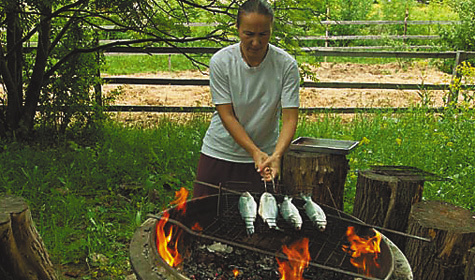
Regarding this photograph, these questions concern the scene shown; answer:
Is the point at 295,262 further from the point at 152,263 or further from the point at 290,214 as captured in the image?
the point at 152,263

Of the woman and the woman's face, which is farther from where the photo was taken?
the woman

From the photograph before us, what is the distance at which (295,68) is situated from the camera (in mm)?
2934

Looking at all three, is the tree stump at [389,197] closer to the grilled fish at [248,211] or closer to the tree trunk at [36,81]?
the grilled fish at [248,211]

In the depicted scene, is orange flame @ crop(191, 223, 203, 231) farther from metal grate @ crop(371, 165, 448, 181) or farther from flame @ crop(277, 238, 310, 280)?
metal grate @ crop(371, 165, 448, 181)

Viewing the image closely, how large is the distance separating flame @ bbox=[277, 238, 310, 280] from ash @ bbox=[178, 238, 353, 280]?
0.55 feet

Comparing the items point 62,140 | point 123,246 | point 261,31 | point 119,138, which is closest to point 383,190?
point 261,31

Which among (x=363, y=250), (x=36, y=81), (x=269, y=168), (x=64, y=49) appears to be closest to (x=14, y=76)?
(x=36, y=81)

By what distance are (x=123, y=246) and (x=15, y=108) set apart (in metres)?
3.11

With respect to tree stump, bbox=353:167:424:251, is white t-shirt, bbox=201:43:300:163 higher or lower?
higher

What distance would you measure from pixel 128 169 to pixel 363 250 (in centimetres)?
341

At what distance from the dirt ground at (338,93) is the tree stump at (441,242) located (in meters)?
4.92

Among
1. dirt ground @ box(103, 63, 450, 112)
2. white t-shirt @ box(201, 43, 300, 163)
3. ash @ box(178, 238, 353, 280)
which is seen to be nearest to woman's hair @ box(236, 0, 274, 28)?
white t-shirt @ box(201, 43, 300, 163)

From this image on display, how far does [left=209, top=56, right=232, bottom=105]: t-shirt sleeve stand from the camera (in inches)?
115

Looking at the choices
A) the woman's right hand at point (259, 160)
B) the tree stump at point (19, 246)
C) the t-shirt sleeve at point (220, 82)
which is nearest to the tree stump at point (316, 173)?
the woman's right hand at point (259, 160)
